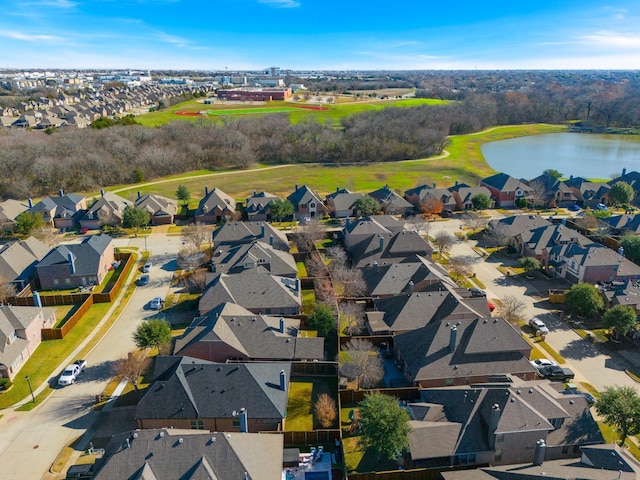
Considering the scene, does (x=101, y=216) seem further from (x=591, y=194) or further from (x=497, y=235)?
(x=591, y=194)

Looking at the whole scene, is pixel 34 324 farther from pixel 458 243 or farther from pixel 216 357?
pixel 458 243

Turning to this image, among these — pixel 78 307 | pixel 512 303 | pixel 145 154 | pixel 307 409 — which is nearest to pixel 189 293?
pixel 78 307

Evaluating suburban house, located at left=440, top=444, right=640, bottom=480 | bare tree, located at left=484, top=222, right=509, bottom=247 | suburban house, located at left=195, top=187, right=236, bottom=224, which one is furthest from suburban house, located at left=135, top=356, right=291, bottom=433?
suburban house, located at left=195, top=187, right=236, bottom=224

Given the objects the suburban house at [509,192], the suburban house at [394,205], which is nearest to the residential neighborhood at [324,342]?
the suburban house at [394,205]

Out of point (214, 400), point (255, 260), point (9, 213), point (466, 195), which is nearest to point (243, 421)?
point (214, 400)

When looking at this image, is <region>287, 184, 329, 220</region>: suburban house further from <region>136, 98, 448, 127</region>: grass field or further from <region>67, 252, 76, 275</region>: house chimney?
<region>136, 98, 448, 127</region>: grass field

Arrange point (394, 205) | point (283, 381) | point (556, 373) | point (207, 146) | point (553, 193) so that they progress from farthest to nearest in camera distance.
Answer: point (207, 146)
point (553, 193)
point (394, 205)
point (556, 373)
point (283, 381)
